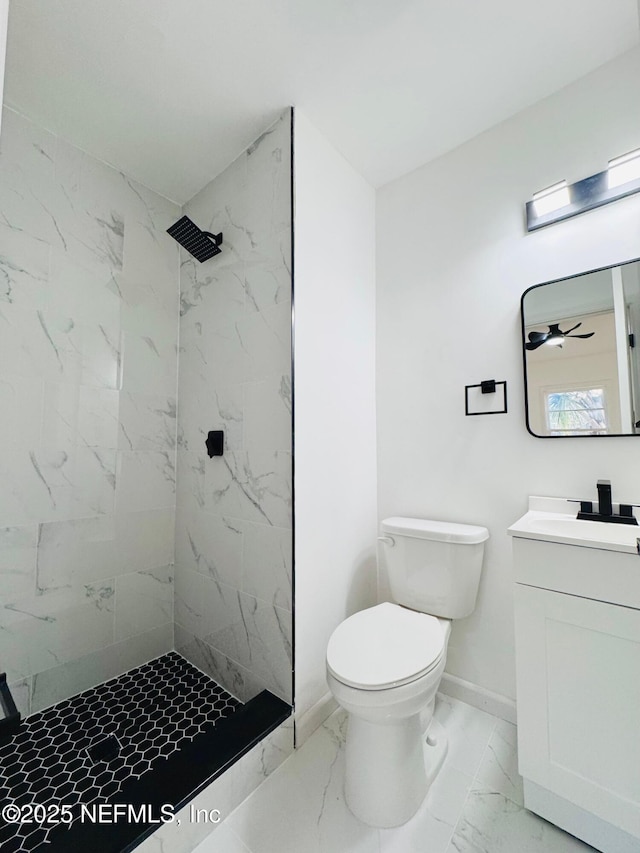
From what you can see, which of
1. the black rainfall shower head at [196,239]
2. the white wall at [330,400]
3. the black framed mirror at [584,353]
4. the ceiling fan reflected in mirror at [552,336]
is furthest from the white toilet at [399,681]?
the black rainfall shower head at [196,239]

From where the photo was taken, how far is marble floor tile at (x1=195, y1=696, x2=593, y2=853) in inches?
41.0

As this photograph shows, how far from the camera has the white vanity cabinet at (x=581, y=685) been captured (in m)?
0.94

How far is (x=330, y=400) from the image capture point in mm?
1642

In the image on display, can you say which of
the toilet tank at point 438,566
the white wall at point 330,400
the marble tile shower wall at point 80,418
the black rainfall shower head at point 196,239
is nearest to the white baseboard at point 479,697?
the toilet tank at point 438,566

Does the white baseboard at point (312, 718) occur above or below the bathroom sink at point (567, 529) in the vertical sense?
below

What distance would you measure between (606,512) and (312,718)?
1318 mm

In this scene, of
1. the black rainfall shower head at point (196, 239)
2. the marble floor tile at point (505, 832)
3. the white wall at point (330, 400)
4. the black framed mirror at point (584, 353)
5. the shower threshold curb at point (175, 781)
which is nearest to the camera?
the shower threshold curb at point (175, 781)

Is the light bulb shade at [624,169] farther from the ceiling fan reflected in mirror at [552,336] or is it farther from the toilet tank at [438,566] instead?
the toilet tank at [438,566]

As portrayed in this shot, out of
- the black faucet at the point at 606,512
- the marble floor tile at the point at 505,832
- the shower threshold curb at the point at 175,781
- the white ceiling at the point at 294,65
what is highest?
the white ceiling at the point at 294,65

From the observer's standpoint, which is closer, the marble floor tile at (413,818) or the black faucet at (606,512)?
the marble floor tile at (413,818)

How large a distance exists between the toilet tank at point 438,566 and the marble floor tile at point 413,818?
1.53 ft

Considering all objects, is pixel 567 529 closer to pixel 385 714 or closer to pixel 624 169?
pixel 385 714

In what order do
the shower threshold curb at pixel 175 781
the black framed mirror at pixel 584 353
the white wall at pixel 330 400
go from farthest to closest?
the white wall at pixel 330 400 → the black framed mirror at pixel 584 353 → the shower threshold curb at pixel 175 781

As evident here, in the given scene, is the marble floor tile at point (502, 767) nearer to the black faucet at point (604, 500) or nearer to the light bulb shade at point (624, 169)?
the black faucet at point (604, 500)
